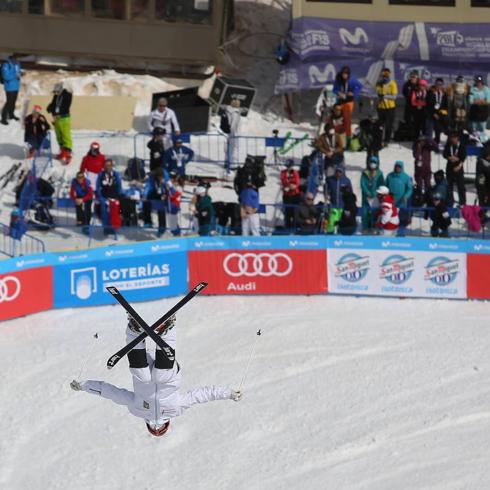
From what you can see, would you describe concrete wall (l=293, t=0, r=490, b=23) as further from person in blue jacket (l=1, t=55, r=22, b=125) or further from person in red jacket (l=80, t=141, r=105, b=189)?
person in red jacket (l=80, t=141, r=105, b=189)

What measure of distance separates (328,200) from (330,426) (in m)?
5.72

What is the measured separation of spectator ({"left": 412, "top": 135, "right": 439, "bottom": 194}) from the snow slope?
2816 mm

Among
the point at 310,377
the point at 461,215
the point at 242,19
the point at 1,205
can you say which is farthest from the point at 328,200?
the point at 242,19

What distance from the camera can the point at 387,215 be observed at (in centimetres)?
2681

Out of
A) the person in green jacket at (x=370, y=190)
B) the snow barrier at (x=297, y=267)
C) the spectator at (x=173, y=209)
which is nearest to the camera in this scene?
the snow barrier at (x=297, y=267)

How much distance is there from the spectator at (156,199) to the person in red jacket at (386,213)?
148 inches

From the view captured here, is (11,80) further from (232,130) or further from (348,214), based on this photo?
(348,214)

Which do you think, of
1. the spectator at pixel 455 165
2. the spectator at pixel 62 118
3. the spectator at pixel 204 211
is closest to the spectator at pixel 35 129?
the spectator at pixel 62 118

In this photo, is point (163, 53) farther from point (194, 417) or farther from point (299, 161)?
point (194, 417)

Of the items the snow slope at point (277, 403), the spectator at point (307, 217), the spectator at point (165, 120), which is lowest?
the snow slope at point (277, 403)

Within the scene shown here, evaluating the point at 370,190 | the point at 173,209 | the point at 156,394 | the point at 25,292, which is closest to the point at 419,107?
the point at 370,190

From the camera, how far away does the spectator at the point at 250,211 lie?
26672 mm

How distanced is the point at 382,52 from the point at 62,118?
7.13m

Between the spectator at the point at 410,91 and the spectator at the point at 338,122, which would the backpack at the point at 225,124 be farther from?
the spectator at the point at 410,91
